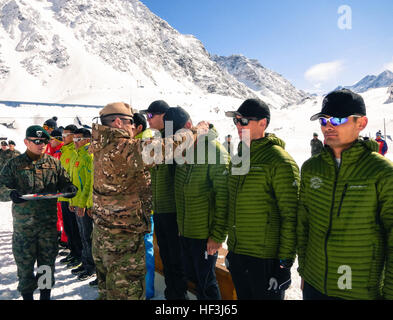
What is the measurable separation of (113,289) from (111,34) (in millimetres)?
164854

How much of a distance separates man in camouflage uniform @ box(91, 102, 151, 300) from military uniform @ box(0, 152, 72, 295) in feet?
3.39

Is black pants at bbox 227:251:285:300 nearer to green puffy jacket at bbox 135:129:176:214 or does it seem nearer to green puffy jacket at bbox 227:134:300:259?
green puffy jacket at bbox 227:134:300:259

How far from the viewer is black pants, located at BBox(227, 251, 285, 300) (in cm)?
214

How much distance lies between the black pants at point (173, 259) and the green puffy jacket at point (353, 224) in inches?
63.9

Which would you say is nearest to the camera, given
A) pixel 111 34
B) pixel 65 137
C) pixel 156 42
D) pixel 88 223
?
pixel 88 223

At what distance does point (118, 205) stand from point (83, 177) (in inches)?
85.5

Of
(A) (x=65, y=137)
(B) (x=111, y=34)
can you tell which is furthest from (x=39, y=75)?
(A) (x=65, y=137)

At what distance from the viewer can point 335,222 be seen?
5.77ft

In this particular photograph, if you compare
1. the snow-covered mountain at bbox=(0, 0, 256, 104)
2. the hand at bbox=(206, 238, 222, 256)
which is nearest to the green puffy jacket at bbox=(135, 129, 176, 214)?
the hand at bbox=(206, 238, 222, 256)

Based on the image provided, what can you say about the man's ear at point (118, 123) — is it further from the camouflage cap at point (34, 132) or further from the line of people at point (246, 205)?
the camouflage cap at point (34, 132)
